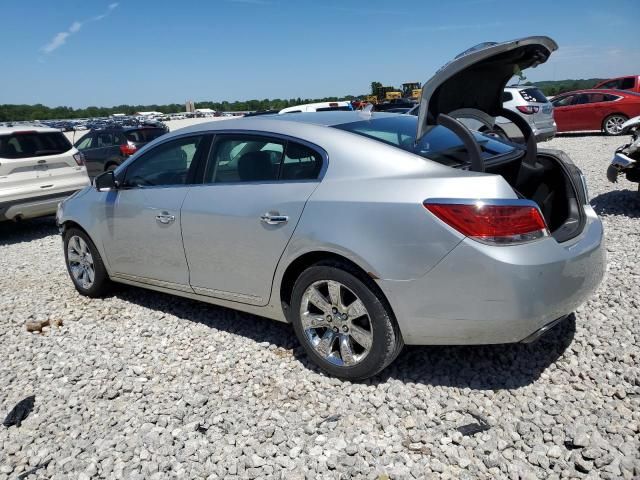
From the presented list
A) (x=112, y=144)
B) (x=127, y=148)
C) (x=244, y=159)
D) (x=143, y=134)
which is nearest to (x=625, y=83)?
(x=143, y=134)

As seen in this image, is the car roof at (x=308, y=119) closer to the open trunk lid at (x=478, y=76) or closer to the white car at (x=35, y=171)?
the open trunk lid at (x=478, y=76)

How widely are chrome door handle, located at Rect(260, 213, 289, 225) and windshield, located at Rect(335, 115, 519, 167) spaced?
0.70m

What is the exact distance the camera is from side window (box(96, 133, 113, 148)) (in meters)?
13.0

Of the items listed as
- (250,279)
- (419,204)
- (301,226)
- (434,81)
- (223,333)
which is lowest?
(223,333)

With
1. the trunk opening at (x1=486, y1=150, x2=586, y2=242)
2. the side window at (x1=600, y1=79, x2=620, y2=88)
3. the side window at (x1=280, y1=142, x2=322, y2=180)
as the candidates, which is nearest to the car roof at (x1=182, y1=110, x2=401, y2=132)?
the side window at (x1=280, y1=142, x2=322, y2=180)

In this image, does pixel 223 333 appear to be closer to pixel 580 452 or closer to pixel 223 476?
pixel 223 476

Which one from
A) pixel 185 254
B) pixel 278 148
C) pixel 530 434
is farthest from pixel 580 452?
pixel 185 254

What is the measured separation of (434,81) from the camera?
3.00 m

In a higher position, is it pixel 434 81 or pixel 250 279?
pixel 434 81

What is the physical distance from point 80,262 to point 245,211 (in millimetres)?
2457

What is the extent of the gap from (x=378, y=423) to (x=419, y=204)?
1.18 m

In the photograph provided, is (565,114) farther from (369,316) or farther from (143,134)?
(369,316)

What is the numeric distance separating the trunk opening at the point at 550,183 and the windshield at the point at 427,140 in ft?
0.48

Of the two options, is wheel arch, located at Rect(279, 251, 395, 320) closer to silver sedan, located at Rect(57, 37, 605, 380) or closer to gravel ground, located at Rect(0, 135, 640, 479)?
silver sedan, located at Rect(57, 37, 605, 380)
